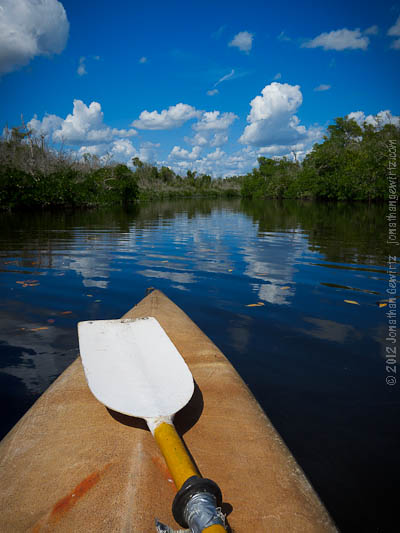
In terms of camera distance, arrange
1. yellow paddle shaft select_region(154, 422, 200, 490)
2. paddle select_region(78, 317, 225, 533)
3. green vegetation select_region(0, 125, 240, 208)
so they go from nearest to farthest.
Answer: paddle select_region(78, 317, 225, 533) → yellow paddle shaft select_region(154, 422, 200, 490) → green vegetation select_region(0, 125, 240, 208)

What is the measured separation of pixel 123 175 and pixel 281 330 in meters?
32.5

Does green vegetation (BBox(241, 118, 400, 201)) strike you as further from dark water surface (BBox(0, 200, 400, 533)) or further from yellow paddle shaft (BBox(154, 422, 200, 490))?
yellow paddle shaft (BBox(154, 422, 200, 490))

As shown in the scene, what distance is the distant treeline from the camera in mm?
21250

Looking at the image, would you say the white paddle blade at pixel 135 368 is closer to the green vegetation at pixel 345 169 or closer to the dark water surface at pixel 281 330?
the dark water surface at pixel 281 330

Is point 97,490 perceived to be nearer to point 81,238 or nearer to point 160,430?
point 160,430

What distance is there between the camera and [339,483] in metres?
1.51

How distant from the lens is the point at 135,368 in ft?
5.32

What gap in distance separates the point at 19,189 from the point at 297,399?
22.0 meters

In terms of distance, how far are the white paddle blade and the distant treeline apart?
2077 centimetres

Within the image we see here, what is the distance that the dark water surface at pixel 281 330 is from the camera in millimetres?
1658

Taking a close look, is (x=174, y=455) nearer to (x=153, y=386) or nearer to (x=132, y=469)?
(x=132, y=469)

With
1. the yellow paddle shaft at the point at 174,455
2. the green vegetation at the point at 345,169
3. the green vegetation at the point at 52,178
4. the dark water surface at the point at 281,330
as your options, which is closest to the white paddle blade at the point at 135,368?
the yellow paddle shaft at the point at 174,455

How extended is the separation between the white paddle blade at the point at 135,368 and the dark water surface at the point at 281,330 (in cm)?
73

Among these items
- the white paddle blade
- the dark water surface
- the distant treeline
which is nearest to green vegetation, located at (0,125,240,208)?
the distant treeline
